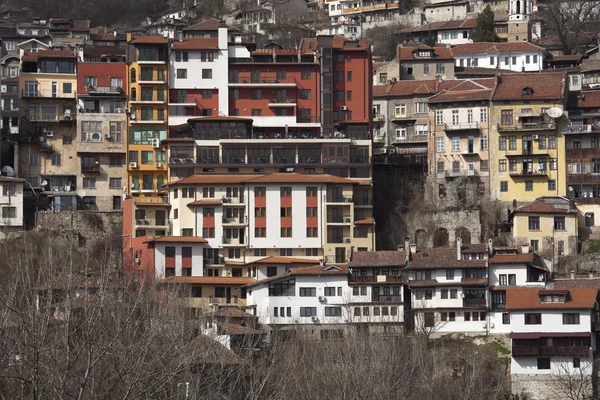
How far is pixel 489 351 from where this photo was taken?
83.2 m

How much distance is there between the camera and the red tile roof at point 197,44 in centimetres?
10275

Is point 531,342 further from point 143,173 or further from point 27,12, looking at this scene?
point 27,12

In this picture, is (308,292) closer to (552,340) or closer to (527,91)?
(552,340)

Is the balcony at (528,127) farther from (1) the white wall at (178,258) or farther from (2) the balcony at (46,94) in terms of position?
(2) the balcony at (46,94)

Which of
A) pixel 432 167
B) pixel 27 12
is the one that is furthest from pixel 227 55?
pixel 27 12

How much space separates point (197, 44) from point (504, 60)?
3712 centimetres

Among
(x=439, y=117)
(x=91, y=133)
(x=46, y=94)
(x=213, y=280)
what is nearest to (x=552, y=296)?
(x=213, y=280)

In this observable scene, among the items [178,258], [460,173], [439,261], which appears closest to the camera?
[439,261]

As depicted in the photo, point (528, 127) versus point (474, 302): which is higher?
point (528, 127)

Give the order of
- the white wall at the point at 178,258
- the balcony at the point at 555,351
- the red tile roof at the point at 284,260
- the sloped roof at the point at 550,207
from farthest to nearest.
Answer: the red tile roof at the point at 284,260 → the sloped roof at the point at 550,207 → the white wall at the point at 178,258 → the balcony at the point at 555,351

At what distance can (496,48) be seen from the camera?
434 feet

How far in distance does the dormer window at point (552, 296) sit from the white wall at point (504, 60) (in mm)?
50814

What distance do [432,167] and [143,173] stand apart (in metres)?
19.0

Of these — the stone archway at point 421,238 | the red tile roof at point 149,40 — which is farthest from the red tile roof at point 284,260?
the red tile roof at point 149,40
